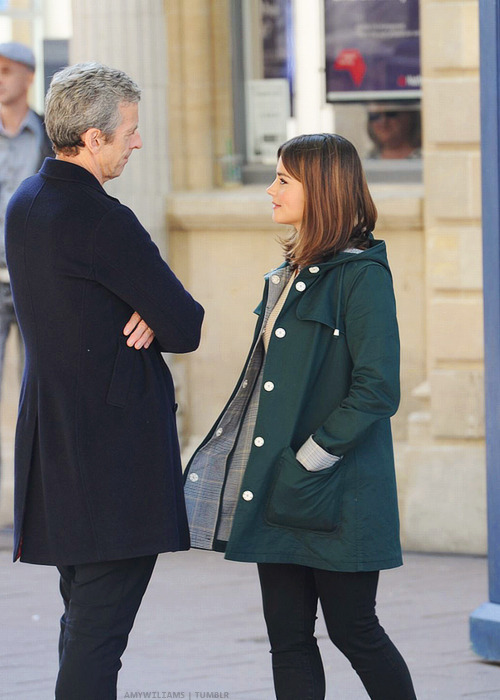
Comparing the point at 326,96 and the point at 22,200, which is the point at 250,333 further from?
the point at 22,200

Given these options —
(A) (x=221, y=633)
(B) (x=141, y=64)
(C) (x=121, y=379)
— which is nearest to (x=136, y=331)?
(C) (x=121, y=379)

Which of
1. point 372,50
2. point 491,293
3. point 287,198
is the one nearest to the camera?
point 287,198

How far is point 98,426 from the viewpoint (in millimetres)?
3066

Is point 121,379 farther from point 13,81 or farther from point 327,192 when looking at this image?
point 13,81

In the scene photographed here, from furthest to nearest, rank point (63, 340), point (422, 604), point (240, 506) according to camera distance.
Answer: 1. point (422, 604)
2. point (240, 506)
3. point (63, 340)

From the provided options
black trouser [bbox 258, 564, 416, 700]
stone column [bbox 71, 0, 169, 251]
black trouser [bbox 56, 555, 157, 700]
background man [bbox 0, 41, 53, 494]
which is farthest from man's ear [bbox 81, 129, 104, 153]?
background man [bbox 0, 41, 53, 494]

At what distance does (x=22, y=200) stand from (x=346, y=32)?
3992 millimetres

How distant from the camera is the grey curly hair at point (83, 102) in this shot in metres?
3.01

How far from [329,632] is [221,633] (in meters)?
1.84

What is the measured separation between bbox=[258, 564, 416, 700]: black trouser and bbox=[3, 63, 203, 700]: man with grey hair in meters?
0.34

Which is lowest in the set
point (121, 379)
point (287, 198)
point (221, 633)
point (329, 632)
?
point (221, 633)

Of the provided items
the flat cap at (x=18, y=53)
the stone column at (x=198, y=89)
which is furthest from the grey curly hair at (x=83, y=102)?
the flat cap at (x=18, y=53)

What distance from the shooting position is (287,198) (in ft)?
10.8

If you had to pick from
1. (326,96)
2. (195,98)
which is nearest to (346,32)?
(326,96)
